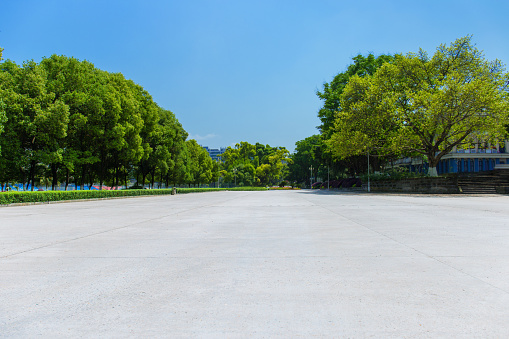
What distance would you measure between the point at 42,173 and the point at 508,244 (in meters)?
46.9

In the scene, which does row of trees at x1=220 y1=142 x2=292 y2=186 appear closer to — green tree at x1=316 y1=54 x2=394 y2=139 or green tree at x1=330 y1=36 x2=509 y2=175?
green tree at x1=316 y1=54 x2=394 y2=139

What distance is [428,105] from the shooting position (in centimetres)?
3206

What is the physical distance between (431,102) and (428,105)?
30.2 inches

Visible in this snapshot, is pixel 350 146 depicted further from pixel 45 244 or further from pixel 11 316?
pixel 11 316

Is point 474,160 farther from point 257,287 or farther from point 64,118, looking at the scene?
point 257,287

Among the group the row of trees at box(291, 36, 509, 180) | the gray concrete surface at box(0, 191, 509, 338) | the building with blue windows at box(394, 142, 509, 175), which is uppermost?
the row of trees at box(291, 36, 509, 180)

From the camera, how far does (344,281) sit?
4.11 metres

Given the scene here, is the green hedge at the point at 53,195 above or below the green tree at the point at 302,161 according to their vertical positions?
below

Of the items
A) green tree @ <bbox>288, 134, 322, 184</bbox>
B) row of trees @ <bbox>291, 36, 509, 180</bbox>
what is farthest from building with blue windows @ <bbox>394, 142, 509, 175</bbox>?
green tree @ <bbox>288, 134, 322, 184</bbox>

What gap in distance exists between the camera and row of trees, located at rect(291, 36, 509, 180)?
31.0m

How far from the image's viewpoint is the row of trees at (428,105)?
1219 inches

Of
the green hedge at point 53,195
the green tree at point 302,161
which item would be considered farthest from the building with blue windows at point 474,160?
the green hedge at point 53,195

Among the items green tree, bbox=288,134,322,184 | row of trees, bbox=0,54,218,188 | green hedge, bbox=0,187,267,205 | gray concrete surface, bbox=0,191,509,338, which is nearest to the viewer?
gray concrete surface, bbox=0,191,509,338

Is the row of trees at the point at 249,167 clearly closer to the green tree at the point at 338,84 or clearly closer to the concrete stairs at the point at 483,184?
the green tree at the point at 338,84
